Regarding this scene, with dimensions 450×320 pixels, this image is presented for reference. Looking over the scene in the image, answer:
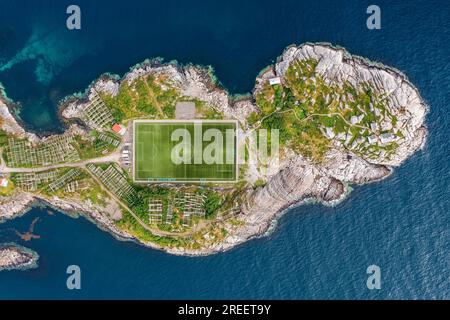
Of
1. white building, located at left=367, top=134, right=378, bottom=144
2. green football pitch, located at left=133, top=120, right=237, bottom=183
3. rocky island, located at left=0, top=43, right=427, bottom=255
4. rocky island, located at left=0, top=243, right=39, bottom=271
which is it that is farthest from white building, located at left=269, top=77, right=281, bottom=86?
rocky island, located at left=0, top=243, right=39, bottom=271

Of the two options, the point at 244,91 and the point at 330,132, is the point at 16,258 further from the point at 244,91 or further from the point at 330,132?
the point at 330,132

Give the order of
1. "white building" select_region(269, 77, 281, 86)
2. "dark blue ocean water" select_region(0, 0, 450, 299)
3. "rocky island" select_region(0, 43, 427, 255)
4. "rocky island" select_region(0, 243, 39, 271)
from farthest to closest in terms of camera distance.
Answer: "rocky island" select_region(0, 243, 39, 271), "dark blue ocean water" select_region(0, 0, 450, 299), "white building" select_region(269, 77, 281, 86), "rocky island" select_region(0, 43, 427, 255)

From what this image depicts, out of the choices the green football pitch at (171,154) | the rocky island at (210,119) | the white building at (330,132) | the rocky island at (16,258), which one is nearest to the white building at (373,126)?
the rocky island at (210,119)

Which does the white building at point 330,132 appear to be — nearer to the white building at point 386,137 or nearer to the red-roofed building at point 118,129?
the white building at point 386,137

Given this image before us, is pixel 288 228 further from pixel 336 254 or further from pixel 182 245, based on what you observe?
pixel 182 245

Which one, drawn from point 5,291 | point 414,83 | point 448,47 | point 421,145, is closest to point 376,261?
point 421,145

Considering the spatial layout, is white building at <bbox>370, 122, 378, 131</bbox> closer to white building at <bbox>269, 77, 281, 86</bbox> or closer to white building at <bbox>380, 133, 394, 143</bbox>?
white building at <bbox>380, 133, 394, 143</bbox>
